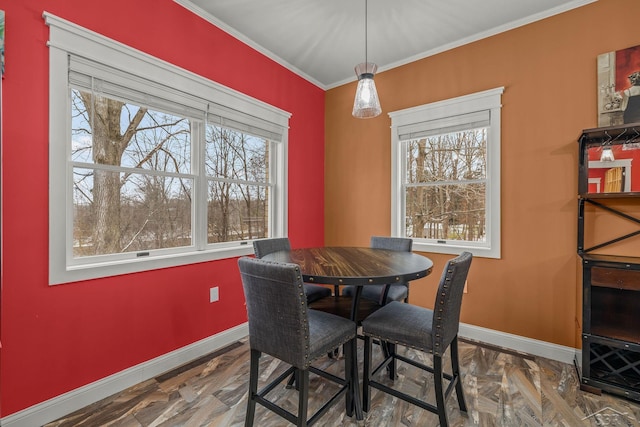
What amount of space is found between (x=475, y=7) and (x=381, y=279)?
2.35 meters

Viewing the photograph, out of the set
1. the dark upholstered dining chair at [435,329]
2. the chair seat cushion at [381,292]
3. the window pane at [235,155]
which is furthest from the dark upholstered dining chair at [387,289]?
the window pane at [235,155]

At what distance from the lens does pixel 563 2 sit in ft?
7.77

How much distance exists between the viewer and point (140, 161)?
2.26 meters

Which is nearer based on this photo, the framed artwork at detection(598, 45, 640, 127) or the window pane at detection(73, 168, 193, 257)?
the window pane at detection(73, 168, 193, 257)

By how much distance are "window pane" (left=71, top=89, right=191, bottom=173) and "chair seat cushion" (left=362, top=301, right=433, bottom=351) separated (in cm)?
190

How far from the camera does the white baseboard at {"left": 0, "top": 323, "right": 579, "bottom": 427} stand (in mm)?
1720

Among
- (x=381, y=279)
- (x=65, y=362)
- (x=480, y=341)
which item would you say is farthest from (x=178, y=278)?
(x=480, y=341)

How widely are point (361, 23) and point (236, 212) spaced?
6.63 ft

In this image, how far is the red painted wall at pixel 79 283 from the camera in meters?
1.64

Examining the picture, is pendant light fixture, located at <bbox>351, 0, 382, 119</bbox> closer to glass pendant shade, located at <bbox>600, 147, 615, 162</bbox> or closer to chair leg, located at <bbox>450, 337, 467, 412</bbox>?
chair leg, located at <bbox>450, 337, 467, 412</bbox>

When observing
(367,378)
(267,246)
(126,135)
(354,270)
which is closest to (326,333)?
(354,270)

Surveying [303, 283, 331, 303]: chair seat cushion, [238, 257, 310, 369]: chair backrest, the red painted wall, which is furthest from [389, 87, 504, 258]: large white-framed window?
[238, 257, 310, 369]: chair backrest

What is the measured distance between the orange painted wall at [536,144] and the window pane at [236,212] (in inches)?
70.5

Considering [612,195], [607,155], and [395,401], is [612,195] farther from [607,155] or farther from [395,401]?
[395,401]
